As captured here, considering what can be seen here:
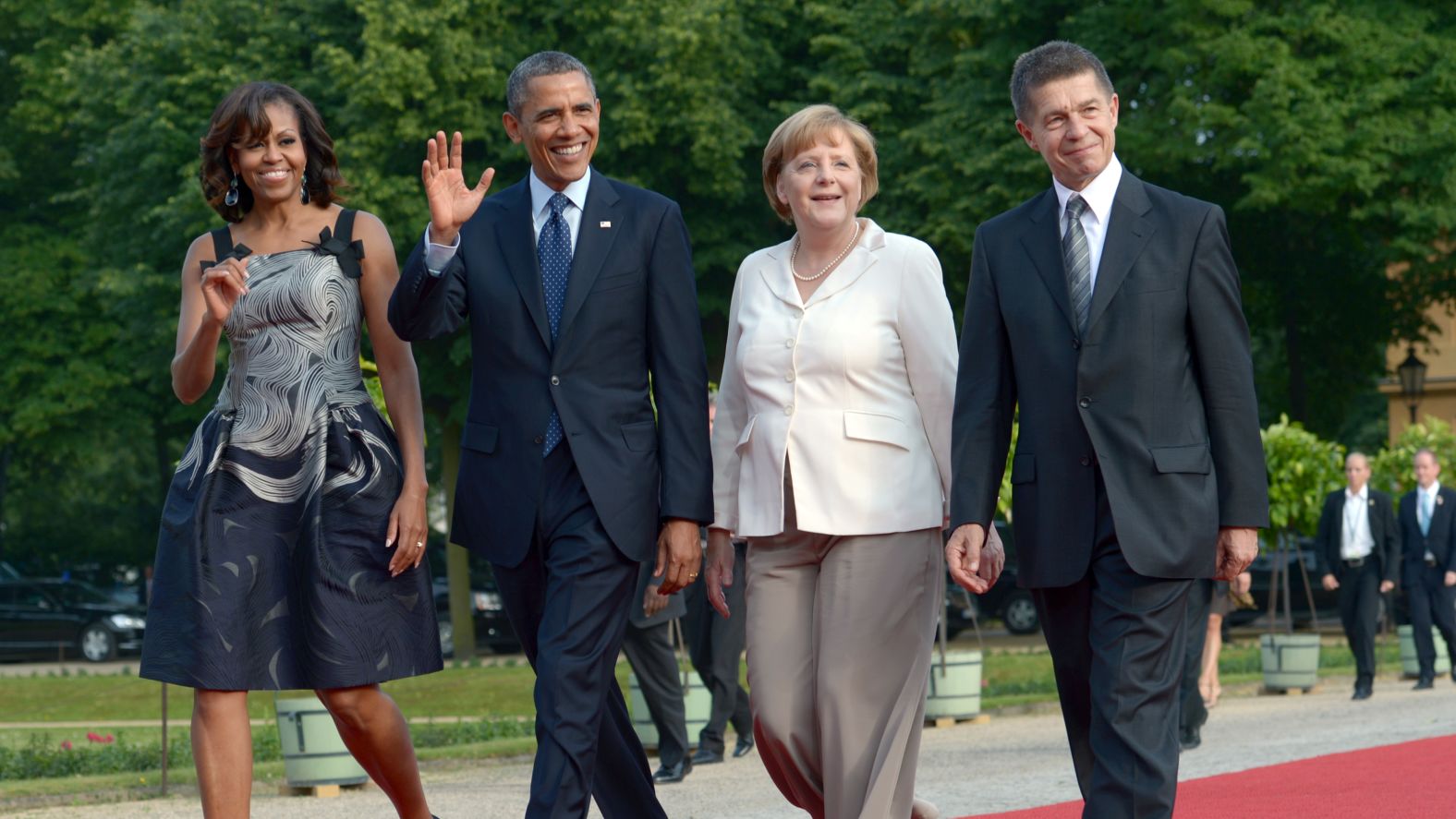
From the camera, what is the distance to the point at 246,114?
19.7 ft

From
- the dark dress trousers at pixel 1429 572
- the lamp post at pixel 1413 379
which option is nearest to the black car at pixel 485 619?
the lamp post at pixel 1413 379

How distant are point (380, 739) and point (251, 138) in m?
1.82

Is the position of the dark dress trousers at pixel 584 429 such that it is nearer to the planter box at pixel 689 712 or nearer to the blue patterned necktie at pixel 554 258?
the blue patterned necktie at pixel 554 258

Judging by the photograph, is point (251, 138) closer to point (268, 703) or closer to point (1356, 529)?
point (1356, 529)

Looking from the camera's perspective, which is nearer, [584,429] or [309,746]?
[584,429]

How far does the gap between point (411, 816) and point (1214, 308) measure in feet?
9.20

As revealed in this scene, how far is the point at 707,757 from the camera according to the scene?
472 inches

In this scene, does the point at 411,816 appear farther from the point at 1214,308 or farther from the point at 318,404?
the point at 1214,308

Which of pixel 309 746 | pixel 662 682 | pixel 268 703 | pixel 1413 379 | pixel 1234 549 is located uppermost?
pixel 1413 379

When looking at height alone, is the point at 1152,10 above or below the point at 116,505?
above

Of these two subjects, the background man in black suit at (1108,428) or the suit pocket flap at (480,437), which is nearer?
the background man in black suit at (1108,428)

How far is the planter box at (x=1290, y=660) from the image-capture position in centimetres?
1816

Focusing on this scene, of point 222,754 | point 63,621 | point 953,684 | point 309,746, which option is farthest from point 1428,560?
point 63,621

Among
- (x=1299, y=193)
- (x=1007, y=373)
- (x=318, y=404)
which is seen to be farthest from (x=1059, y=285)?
(x=1299, y=193)
